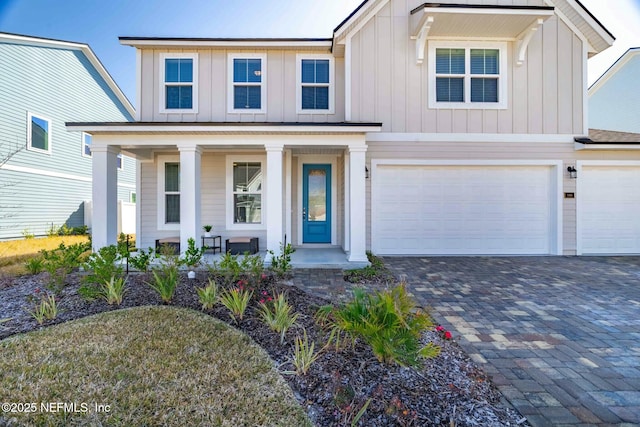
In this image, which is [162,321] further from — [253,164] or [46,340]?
[253,164]

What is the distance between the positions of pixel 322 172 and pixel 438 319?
19.1 feet

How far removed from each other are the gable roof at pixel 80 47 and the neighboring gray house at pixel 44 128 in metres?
0.03

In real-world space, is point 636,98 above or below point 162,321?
above

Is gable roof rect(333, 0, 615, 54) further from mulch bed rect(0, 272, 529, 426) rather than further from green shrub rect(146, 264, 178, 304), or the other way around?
mulch bed rect(0, 272, 529, 426)

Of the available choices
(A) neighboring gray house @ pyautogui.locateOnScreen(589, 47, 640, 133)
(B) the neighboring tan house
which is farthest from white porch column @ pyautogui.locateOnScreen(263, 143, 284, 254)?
(A) neighboring gray house @ pyautogui.locateOnScreen(589, 47, 640, 133)

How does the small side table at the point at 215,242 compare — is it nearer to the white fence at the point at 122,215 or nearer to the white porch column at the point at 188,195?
the white porch column at the point at 188,195

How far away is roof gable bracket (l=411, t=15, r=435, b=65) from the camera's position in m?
7.24

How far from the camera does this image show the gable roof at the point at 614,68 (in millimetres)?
12820

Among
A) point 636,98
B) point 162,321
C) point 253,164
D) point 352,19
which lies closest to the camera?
point 162,321

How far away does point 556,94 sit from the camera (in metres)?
8.05

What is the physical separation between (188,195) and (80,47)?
1158cm

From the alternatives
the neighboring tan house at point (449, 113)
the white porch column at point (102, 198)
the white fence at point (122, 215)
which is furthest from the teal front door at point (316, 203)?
the white fence at point (122, 215)

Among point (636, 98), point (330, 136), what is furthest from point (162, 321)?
point (636, 98)

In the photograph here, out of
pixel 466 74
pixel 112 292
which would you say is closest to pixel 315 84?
pixel 466 74
